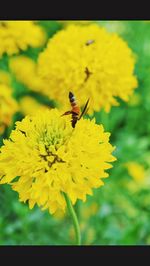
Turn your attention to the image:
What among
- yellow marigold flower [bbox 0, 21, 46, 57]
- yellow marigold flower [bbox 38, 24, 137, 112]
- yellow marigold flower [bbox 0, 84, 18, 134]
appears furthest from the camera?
yellow marigold flower [bbox 0, 21, 46, 57]

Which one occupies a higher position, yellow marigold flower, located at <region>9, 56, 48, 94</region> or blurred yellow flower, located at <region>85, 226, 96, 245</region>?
yellow marigold flower, located at <region>9, 56, 48, 94</region>

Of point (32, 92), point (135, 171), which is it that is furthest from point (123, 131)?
point (32, 92)

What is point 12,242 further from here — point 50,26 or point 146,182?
point 50,26

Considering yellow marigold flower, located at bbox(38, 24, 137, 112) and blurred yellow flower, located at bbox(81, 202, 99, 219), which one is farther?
blurred yellow flower, located at bbox(81, 202, 99, 219)

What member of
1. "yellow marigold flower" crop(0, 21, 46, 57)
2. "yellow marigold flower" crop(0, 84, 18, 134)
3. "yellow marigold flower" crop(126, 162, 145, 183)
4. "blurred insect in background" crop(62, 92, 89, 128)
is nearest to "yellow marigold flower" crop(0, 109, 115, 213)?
"blurred insect in background" crop(62, 92, 89, 128)

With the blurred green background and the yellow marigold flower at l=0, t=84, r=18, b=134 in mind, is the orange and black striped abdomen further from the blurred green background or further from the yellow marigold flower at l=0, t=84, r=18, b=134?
the blurred green background

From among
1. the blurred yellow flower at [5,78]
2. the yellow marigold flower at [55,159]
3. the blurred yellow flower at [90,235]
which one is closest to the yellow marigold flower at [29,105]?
the blurred yellow flower at [5,78]

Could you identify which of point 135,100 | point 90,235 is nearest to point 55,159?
point 90,235
